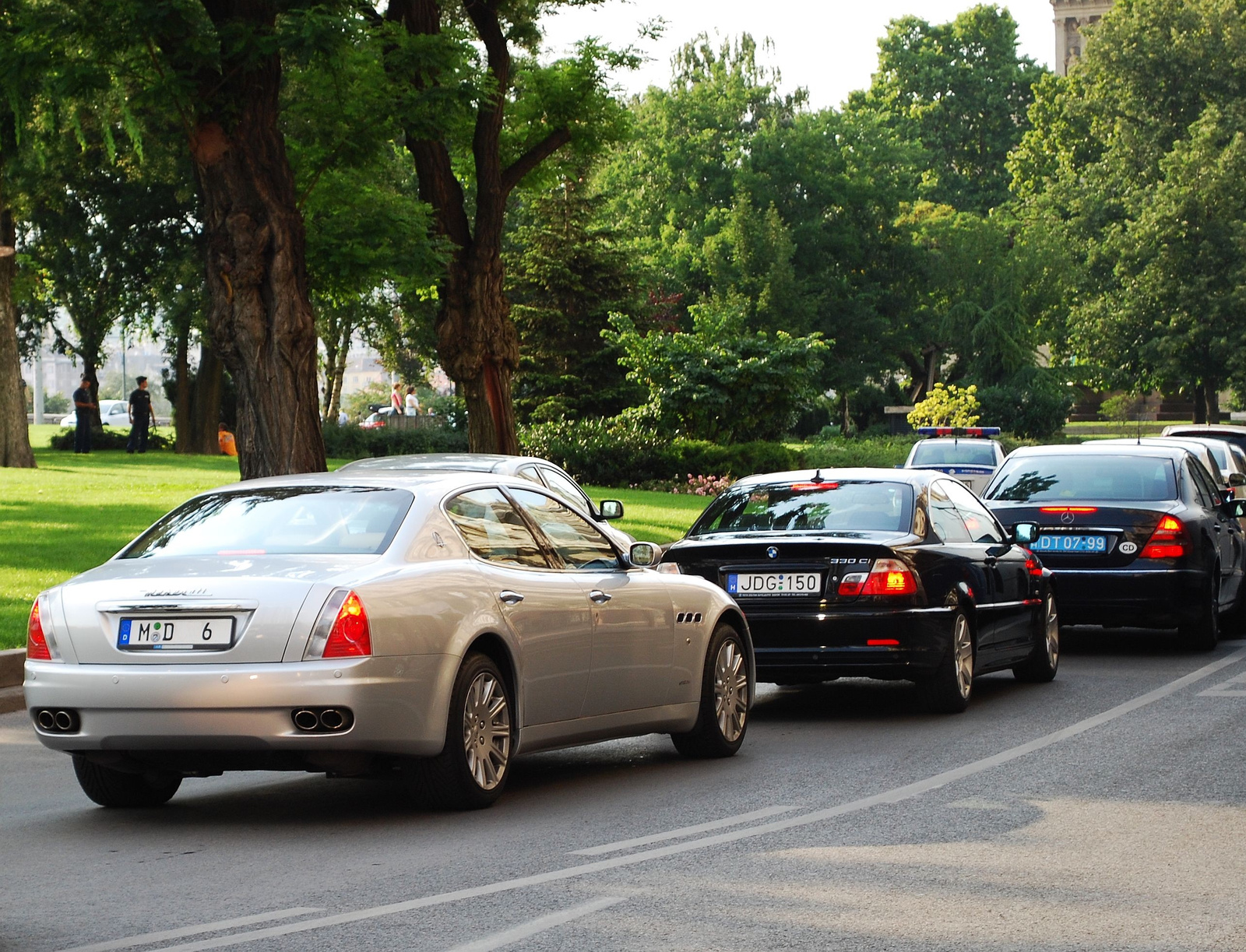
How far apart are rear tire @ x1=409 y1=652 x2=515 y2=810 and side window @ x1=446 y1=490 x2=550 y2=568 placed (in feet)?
1.88

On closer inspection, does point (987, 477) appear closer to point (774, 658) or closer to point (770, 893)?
point (774, 658)

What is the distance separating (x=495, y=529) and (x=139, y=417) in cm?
3838

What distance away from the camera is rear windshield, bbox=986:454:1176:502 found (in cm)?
1541

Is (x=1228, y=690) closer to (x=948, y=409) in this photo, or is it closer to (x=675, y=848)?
(x=675, y=848)

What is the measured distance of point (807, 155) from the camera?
74000mm

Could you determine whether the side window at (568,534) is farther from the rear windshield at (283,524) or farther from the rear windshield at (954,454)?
the rear windshield at (954,454)

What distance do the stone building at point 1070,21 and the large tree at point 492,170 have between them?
4538 inches

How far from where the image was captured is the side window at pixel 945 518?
1177cm

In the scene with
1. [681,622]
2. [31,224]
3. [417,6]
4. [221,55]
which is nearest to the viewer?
[681,622]

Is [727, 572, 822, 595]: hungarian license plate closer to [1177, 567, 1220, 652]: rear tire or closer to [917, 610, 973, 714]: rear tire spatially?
[917, 610, 973, 714]: rear tire

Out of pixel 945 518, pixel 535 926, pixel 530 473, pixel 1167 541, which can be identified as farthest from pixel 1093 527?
pixel 535 926

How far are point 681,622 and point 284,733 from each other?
272cm

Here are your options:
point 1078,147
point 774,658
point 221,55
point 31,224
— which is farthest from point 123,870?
point 1078,147

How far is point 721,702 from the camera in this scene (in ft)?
32.2
